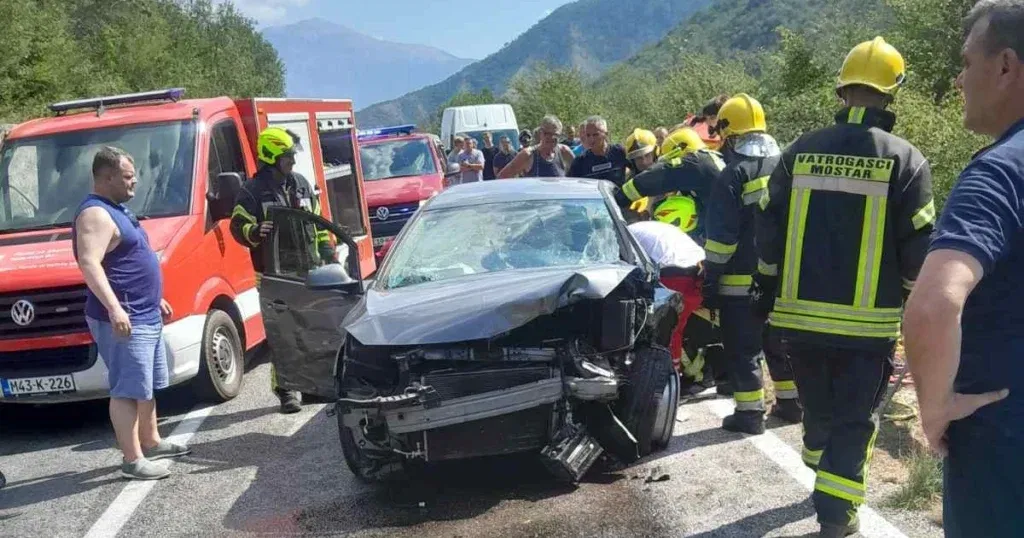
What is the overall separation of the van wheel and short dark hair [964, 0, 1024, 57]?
5.96 metres

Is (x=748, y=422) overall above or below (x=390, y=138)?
below

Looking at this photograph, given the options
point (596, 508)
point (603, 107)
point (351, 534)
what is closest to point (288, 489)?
point (351, 534)

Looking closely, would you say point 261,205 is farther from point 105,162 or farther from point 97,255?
point 97,255

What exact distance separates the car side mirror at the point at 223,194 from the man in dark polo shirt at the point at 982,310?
17.9 ft

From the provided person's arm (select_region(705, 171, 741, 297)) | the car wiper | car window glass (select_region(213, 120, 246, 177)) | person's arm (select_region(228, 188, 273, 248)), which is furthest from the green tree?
the car wiper

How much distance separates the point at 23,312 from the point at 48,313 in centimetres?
16

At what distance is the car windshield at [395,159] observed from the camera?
48.7ft

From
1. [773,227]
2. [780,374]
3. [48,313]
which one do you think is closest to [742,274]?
[780,374]

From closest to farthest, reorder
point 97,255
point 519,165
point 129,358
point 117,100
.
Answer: point 97,255, point 129,358, point 117,100, point 519,165

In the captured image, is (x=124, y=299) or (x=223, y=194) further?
(x=223, y=194)

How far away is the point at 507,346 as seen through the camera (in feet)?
15.0

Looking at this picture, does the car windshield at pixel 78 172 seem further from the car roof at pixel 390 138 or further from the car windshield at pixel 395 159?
the car roof at pixel 390 138

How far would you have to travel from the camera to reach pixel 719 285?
5535 mm

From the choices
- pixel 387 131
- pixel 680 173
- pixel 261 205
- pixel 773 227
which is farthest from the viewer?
pixel 387 131
